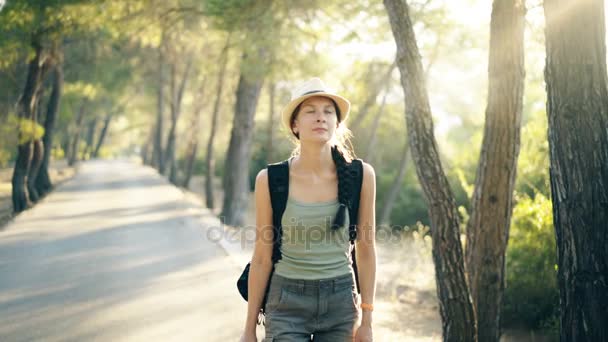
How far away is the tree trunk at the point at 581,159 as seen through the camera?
413cm

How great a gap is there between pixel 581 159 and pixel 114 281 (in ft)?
22.4

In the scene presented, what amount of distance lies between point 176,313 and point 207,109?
35.8 meters

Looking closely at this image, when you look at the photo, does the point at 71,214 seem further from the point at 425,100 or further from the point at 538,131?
the point at 425,100

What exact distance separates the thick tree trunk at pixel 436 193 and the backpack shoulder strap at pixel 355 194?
3.19m

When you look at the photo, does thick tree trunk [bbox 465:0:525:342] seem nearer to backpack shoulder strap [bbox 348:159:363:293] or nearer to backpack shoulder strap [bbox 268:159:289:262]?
backpack shoulder strap [bbox 348:159:363:293]

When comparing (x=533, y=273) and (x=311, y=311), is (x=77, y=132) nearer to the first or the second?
(x=533, y=273)

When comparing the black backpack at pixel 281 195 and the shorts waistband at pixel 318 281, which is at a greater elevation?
the black backpack at pixel 281 195

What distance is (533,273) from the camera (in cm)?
1066

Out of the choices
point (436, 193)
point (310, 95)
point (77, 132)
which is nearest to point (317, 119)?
point (310, 95)

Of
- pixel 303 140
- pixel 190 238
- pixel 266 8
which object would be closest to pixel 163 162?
pixel 190 238

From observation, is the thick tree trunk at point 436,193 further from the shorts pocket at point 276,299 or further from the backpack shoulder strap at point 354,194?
the shorts pocket at point 276,299

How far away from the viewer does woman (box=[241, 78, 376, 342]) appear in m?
3.08

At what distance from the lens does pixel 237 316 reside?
23.8ft

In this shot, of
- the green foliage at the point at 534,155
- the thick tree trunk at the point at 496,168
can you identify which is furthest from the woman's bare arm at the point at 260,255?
the green foliage at the point at 534,155
